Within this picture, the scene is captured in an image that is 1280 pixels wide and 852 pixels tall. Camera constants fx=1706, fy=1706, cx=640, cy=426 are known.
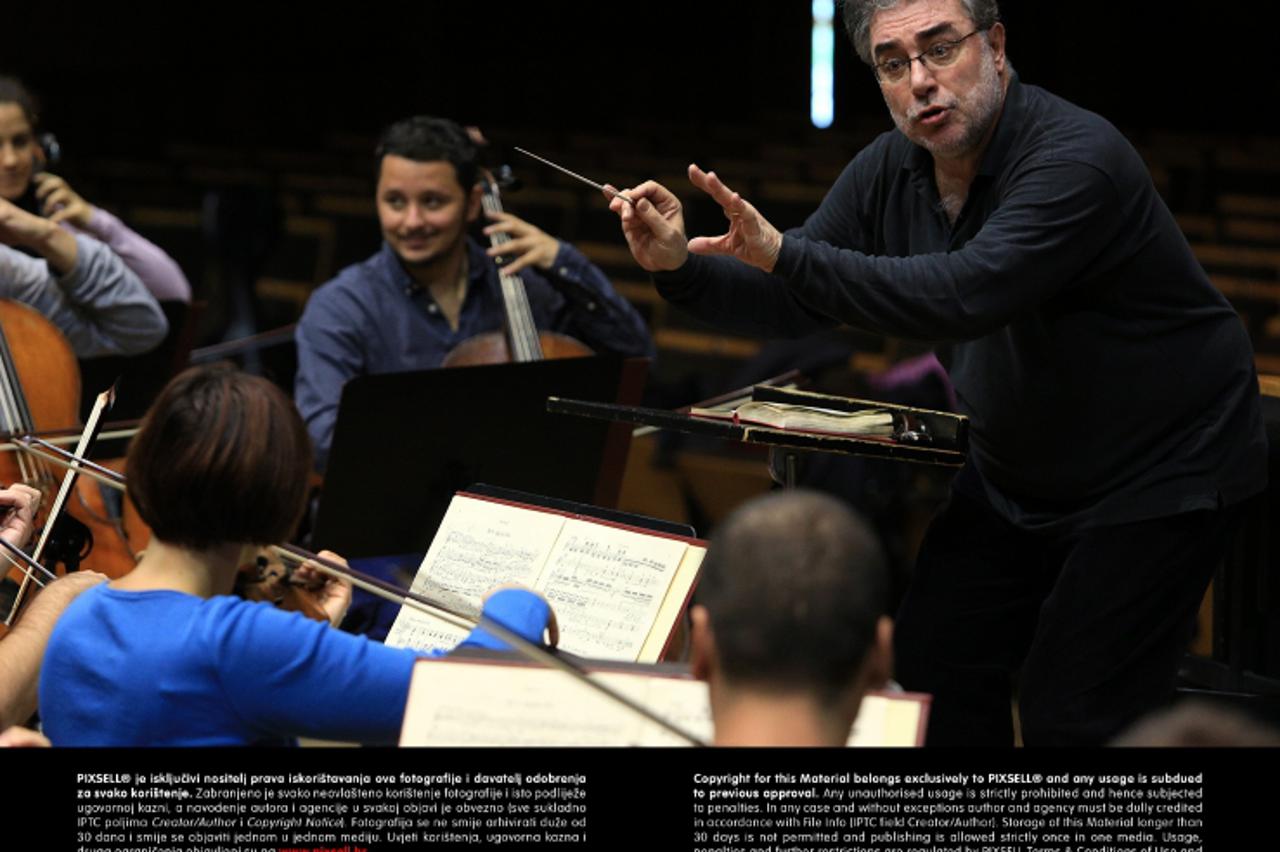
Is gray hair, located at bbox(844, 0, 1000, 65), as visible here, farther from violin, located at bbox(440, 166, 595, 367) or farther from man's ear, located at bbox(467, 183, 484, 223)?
man's ear, located at bbox(467, 183, 484, 223)

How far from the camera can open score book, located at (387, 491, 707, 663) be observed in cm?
205

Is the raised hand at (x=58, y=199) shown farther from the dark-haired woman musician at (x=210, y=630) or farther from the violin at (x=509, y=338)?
the dark-haired woman musician at (x=210, y=630)

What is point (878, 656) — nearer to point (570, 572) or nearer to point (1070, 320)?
point (570, 572)

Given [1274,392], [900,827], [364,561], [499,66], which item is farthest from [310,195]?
[900,827]

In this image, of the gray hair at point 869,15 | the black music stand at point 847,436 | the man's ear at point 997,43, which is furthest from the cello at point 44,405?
the man's ear at point 997,43

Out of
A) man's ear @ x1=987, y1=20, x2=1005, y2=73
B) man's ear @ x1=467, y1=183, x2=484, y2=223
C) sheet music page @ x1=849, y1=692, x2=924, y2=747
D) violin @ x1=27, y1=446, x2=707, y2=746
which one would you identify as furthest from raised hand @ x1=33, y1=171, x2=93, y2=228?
sheet music page @ x1=849, y1=692, x2=924, y2=747

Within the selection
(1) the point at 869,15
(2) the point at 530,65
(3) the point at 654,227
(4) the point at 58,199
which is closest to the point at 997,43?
(1) the point at 869,15

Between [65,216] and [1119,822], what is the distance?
9.78 ft

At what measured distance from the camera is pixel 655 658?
2.01 meters

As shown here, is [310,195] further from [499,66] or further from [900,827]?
[900,827]

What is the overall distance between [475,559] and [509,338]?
4.35ft

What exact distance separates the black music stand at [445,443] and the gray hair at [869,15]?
29.7 inches

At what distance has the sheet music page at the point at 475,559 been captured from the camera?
2146 millimetres

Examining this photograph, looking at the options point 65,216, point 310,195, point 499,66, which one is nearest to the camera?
point 65,216
